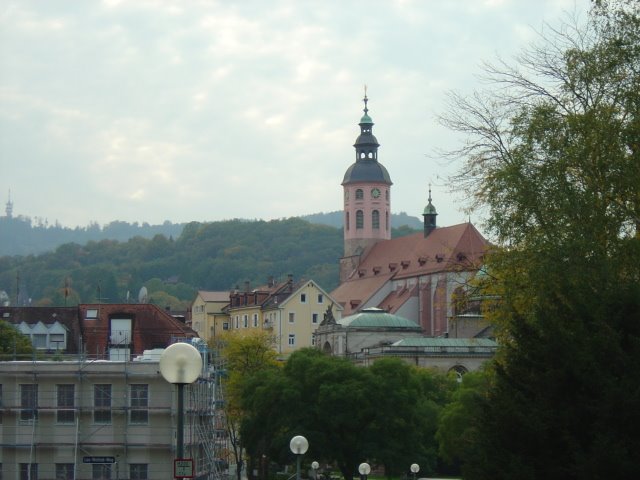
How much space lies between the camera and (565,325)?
3188cm

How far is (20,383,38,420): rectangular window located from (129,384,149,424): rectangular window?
3329mm

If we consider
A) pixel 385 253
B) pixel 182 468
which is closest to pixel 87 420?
pixel 182 468

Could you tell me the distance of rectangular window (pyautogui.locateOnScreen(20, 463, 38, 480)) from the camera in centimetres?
5062

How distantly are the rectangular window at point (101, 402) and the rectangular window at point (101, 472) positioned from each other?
155cm

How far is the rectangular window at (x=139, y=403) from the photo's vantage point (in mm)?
51875

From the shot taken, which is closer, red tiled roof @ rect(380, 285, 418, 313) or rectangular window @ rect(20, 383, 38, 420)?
rectangular window @ rect(20, 383, 38, 420)

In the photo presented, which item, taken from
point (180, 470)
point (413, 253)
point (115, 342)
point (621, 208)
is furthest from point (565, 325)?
point (413, 253)

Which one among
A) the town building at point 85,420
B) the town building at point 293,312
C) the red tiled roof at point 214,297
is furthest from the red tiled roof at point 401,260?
the town building at point 85,420

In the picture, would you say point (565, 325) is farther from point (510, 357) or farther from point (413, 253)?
point (413, 253)

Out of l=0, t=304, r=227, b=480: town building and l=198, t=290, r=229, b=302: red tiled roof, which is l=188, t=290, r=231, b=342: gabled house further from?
l=0, t=304, r=227, b=480: town building

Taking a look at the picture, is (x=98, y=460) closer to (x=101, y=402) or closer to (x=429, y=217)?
(x=101, y=402)

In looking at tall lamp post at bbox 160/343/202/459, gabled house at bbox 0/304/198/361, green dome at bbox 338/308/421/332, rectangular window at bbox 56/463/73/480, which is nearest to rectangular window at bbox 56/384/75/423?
rectangular window at bbox 56/463/73/480

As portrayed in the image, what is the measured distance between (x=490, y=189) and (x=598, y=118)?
3438 millimetres

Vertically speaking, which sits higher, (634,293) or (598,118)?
(598,118)
